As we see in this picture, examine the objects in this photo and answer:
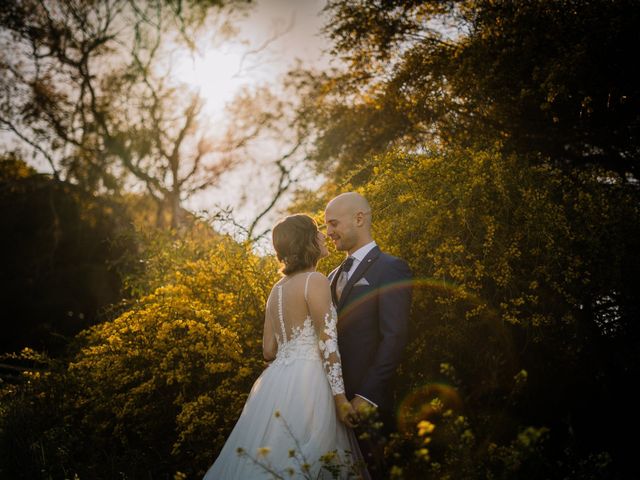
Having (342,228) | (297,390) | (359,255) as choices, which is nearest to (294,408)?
(297,390)

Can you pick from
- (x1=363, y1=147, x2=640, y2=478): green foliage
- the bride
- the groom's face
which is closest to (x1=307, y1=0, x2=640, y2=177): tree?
(x1=363, y1=147, x2=640, y2=478): green foliage

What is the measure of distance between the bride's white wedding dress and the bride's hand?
0.05 m

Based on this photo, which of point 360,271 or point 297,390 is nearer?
point 297,390

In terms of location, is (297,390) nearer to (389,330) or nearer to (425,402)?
(389,330)

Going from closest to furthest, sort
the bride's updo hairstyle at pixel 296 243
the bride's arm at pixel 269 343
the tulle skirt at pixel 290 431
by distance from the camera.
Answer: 1. the tulle skirt at pixel 290 431
2. the bride's updo hairstyle at pixel 296 243
3. the bride's arm at pixel 269 343

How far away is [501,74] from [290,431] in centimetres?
503

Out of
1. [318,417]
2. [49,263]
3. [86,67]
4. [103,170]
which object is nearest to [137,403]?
[318,417]

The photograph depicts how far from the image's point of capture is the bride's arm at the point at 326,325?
9.75 ft

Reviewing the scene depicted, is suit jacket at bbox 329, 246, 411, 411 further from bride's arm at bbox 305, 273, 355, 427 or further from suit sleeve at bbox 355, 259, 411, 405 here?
bride's arm at bbox 305, 273, 355, 427

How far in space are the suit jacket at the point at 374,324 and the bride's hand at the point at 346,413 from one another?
0.13m

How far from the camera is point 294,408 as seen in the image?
285cm

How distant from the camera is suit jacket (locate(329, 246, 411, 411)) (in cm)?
295

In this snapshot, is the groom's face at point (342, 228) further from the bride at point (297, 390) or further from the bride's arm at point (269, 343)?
the bride's arm at point (269, 343)

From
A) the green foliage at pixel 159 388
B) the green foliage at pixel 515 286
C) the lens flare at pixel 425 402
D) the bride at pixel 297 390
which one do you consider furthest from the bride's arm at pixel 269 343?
the green foliage at pixel 515 286
